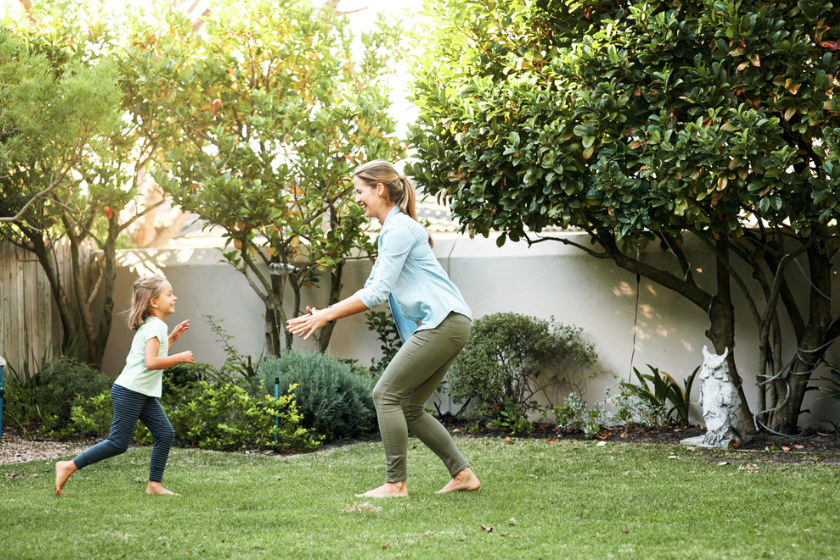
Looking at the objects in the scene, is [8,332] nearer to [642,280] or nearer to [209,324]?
[209,324]

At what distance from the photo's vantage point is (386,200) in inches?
152

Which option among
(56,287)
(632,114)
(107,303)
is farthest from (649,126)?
(56,287)

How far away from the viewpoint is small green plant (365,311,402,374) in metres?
7.66

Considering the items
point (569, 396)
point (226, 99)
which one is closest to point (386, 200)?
point (569, 396)

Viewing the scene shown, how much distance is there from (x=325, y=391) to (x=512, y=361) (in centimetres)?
178

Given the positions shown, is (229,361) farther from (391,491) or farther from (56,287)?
(391,491)

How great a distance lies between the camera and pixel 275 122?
7.22 metres

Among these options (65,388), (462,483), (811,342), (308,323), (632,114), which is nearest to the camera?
(308,323)

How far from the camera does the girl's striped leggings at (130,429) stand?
3.87 metres

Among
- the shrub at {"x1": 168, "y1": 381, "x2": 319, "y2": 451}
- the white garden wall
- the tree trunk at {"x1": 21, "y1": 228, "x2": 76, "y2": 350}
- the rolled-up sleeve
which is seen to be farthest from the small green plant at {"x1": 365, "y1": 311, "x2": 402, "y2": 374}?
the rolled-up sleeve

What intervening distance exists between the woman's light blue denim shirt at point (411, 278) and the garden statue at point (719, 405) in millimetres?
2779

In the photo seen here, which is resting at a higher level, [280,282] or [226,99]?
[226,99]

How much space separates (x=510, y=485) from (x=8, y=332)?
601cm

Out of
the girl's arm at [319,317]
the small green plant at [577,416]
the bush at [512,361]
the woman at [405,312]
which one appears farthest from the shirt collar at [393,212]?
the small green plant at [577,416]
